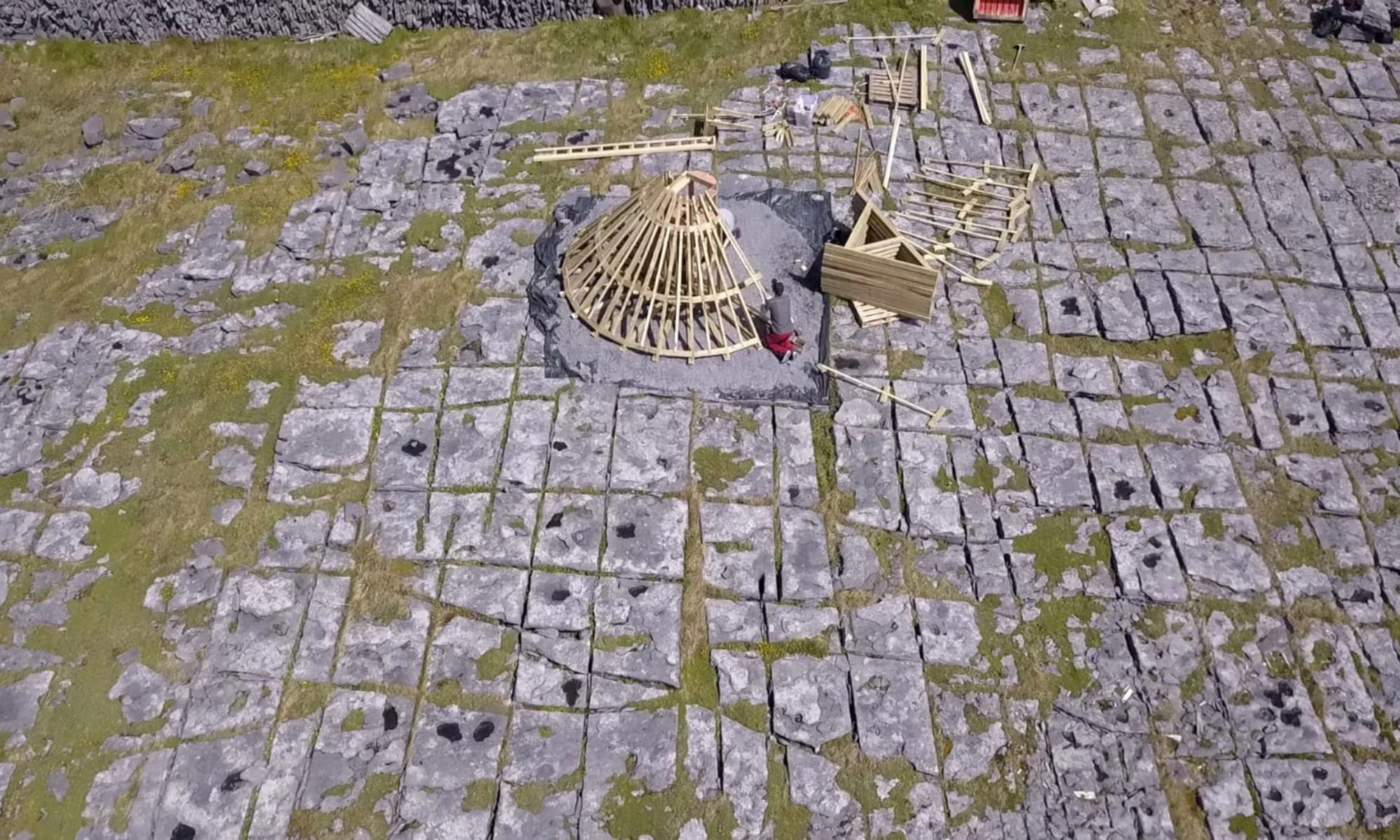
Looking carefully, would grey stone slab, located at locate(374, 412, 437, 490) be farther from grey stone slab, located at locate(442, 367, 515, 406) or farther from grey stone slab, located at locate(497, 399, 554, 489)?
grey stone slab, located at locate(497, 399, 554, 489)

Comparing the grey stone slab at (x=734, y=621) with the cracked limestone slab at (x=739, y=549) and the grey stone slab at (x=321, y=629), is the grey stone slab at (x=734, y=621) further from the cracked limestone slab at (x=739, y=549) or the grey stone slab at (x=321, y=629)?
the grey stone slab at (x=321, y=629)

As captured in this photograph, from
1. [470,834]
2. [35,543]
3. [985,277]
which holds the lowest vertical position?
[470,834]

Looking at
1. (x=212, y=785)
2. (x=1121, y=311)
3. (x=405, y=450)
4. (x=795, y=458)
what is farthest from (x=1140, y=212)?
(x=212, y=785)

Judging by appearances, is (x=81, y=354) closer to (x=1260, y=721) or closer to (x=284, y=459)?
(x=284, y=459)

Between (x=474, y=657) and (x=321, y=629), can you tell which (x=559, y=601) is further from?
(x=321, y=629)

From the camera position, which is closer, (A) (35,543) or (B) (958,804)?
(B) (958,804)

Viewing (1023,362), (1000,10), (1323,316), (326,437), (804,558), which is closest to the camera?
(804,558)

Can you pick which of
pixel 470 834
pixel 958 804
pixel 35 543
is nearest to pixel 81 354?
pixel 35 543
